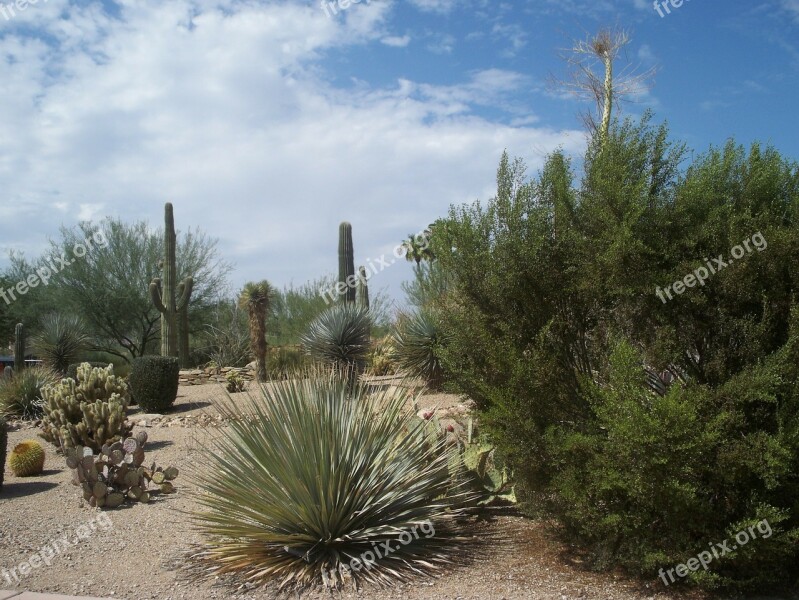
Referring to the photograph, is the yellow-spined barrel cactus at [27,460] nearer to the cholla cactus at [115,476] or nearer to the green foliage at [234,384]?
the cholla cactus at [115,476]

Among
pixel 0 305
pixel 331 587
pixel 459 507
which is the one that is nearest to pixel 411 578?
pixel 331 587

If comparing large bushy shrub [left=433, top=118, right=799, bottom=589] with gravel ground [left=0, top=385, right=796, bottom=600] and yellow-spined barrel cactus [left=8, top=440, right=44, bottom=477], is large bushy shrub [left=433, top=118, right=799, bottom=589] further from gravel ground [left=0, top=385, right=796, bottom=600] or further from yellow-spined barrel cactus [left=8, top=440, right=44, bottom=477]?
yellow-spined barrel cactus [left=8, top=440, right=44, bottom=477]

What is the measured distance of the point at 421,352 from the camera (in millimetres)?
16328

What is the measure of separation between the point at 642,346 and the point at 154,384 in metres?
13.7

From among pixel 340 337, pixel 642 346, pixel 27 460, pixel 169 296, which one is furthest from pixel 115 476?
pixel 169 296

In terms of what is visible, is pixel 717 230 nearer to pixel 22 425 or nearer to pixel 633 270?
pixel 633 270

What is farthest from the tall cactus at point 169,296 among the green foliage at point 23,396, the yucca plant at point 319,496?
the yucca plant at point 319,496

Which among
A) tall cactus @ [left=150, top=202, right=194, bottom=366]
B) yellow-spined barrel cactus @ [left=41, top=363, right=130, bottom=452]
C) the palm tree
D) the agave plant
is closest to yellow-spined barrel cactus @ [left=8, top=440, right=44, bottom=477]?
yellow-spined barrel cactus @ [left=41, top=363, right=130, bottom=452]

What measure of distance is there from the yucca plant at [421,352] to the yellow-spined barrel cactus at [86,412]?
6075 mm

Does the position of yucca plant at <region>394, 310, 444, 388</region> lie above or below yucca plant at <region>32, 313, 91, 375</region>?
below

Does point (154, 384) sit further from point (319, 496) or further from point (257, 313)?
point (319, 496)

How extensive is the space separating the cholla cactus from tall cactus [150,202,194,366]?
15.8 meters

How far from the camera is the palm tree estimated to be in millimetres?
20031

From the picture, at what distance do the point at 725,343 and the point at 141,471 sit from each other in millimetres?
6824
